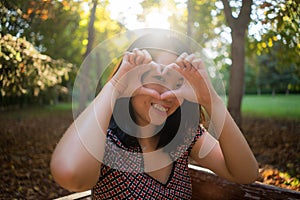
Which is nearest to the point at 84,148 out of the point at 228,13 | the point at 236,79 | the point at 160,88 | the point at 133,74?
the point at 133,74

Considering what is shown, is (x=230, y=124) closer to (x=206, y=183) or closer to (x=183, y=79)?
(x=183, y=79)

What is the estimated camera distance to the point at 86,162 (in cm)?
121

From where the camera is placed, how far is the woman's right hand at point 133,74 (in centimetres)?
127

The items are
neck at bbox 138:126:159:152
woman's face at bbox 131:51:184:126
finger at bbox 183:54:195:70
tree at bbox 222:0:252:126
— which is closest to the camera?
finger at bbox 183:54:195:70

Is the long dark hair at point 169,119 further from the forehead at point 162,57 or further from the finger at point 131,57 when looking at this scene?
the finger at point 131,57

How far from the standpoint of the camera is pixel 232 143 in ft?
5.00

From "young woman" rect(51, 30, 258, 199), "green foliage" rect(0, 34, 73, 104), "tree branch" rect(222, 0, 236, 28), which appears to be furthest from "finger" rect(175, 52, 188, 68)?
"tree branch" rect(222, 0, 236, 28)

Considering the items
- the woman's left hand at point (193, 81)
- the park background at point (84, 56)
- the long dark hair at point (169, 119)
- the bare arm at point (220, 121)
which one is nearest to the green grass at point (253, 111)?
the park background at point (84, 56)

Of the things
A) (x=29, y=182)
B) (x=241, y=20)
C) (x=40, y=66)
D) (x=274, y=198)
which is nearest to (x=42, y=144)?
(x=29, y=182)

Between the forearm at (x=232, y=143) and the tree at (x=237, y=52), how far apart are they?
3.16m

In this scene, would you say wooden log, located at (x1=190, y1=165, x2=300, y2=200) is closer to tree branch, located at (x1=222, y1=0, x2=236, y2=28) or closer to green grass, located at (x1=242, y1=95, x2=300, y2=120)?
tree branch, located at (x1=222, y1=0, x2=236, y2=28)

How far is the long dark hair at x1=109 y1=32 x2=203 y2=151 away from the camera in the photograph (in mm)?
1595

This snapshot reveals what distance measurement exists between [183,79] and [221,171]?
27.9 inches

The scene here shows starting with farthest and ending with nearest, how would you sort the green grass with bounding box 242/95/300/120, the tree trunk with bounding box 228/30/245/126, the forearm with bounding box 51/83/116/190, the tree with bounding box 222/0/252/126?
1. the green grass with bounding box 242/95/300/120
2. the tree trunk with bounding box 228/30/245/126
3. the tree with bounding box 222/0/252/126
4. the forearm with bounding box 51/83/116/190
